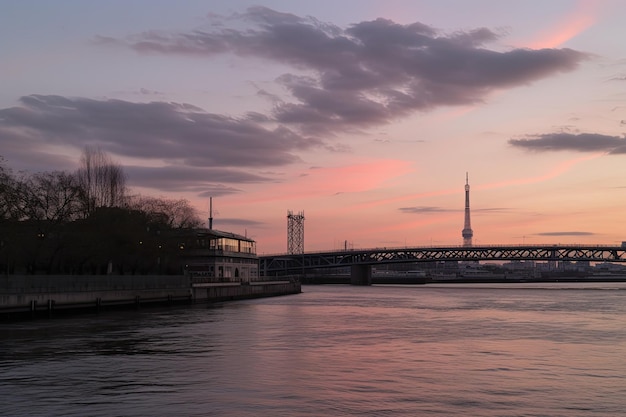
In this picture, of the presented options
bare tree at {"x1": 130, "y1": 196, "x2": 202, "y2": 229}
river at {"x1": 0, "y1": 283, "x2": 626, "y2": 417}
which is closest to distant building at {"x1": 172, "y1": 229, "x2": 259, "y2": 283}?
bare tree at {"x1": 130, "y1": 196, "x2": 202, "y2": 229}

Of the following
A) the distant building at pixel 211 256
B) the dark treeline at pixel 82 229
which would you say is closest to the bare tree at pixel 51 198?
the dark treeline at pixel 82 229

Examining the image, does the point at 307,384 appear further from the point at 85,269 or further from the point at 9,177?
the point at 85,269

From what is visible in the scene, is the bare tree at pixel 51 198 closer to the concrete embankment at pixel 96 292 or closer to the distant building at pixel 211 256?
the concrete embankment at pixel 96 292

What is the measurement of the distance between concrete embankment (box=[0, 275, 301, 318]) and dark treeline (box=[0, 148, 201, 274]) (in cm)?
452

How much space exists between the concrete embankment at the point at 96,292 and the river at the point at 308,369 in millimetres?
4578

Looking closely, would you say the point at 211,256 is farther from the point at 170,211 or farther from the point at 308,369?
the point at 308,369

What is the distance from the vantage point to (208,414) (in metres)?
26.6

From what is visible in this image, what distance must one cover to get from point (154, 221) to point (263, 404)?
289 feet

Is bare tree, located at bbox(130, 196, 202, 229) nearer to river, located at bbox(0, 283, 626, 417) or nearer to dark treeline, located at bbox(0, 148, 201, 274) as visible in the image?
dark treeline, located at bbox(0, 148, 201, 274)

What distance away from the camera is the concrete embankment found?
6775cm

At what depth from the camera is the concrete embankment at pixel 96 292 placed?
6775 cm

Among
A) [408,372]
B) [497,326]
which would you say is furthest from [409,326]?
[408,372]

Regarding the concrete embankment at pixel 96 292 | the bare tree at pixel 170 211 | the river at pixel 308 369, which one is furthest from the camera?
the bare tree at pixel 170 211

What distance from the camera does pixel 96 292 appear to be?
8150cm
